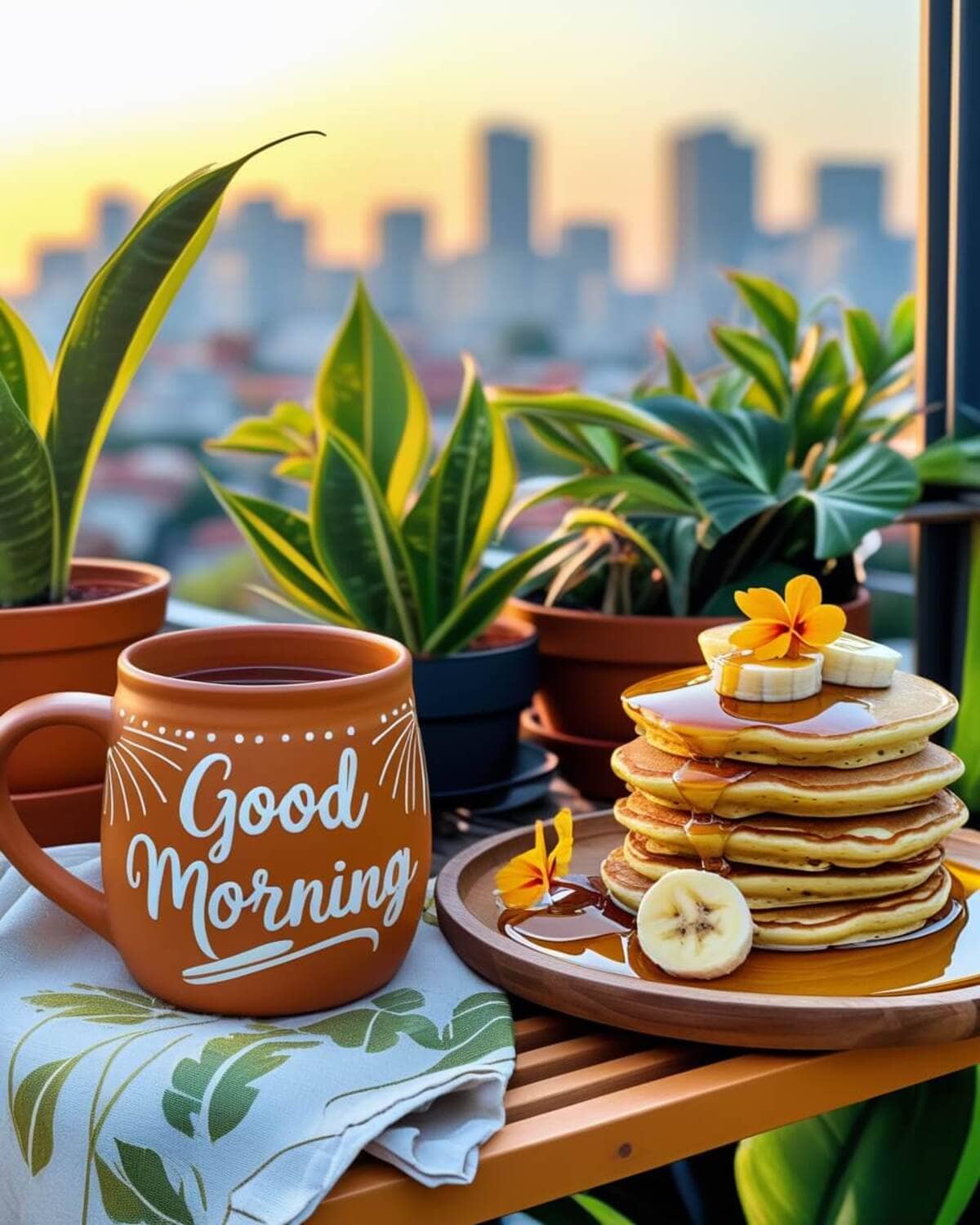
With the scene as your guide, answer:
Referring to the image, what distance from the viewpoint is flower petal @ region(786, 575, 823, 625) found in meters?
0.57

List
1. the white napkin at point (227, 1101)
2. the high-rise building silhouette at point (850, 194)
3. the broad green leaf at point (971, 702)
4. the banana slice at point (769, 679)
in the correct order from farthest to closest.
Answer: the high-rise building silhouette at point (850, 194) → the broad green leaf at point (971, 702) → the banana slice at point (769, 679) → the white napkin at point (227, 1101)

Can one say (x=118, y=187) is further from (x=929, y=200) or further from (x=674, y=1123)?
(x=674, y=1123)

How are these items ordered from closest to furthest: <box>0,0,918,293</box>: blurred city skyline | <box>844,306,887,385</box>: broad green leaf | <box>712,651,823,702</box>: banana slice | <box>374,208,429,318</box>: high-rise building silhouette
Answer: <box>712,651,823,702</box>: banana slice
<box>844,306,887,385</box>: broad green leaf
<box>0,0,918,293</box>: blurred city skyline
<box>374,208,429,318</box>: high-rise building silhouette

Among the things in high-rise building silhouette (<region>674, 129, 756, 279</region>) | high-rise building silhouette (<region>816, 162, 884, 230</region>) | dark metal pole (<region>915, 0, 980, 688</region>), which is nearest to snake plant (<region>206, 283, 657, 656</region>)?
dark metal pole (<region>915, 0, 980, 688</region>)

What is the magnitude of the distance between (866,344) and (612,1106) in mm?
681

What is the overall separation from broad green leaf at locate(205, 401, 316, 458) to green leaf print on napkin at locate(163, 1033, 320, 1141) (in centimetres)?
55

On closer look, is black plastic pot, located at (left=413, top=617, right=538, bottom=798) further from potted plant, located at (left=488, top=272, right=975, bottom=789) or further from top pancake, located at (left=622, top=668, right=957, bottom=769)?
top pancake, located at (left=622, top=668, right=957, bottom=769)

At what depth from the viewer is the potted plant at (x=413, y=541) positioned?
2.58 ft

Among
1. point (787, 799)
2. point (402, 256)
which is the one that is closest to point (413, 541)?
point (787, 799)

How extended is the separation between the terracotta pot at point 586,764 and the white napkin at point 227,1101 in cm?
33

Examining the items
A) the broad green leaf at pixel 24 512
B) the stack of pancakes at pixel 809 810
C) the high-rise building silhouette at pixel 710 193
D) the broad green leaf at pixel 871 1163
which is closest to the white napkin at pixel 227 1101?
the stack of pancakes at pixel 809 810

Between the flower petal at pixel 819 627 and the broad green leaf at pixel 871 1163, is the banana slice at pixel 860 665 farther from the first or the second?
the broad green leaf at pixel 871 1163

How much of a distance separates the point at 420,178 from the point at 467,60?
2.20 ft

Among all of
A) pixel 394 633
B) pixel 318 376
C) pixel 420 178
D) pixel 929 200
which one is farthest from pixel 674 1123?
pixel 420 178
